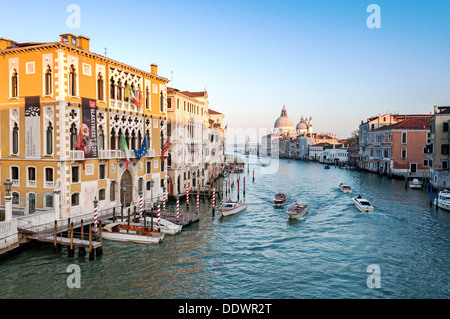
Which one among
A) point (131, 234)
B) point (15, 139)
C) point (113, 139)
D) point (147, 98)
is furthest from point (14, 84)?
point (131, 234)

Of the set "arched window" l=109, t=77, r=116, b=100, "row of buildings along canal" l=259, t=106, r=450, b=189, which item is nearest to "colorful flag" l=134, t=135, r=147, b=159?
"arched window" l=109, t=77, r=116, b=100

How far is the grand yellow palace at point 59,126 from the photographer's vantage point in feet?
62.3

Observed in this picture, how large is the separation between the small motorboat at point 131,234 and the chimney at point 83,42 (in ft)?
35.3

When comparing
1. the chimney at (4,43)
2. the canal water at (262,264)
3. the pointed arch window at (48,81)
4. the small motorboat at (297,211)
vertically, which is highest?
the chimney at (4,43)

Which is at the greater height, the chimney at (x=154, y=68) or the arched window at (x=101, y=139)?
the chimney at (x=154, y=68)

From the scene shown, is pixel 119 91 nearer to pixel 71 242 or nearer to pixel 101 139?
pixel 101 139

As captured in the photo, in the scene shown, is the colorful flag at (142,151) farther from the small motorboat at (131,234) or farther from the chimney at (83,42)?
the chimney at (83,42)

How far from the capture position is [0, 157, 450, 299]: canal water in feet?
43.6

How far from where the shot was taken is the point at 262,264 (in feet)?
53.2

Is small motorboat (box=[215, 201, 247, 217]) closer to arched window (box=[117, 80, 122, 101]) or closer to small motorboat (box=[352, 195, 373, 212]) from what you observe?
small motorboat (box=[352, 195, 373, 212])

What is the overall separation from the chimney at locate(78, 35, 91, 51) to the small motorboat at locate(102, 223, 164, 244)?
10757 mm

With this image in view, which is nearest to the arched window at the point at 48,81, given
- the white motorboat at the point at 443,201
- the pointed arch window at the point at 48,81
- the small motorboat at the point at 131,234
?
the pointed arch window at the point at 48,81

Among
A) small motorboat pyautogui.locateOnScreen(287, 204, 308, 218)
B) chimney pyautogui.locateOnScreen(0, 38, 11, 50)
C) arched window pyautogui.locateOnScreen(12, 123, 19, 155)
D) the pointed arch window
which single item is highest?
chimney pyautogui.locateOnScreen(0, 38, 11, 50)

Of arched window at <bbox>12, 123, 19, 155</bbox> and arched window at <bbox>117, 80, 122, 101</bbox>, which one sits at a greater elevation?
arched window at <bbox>117, 80, 122, 101</bbox>
